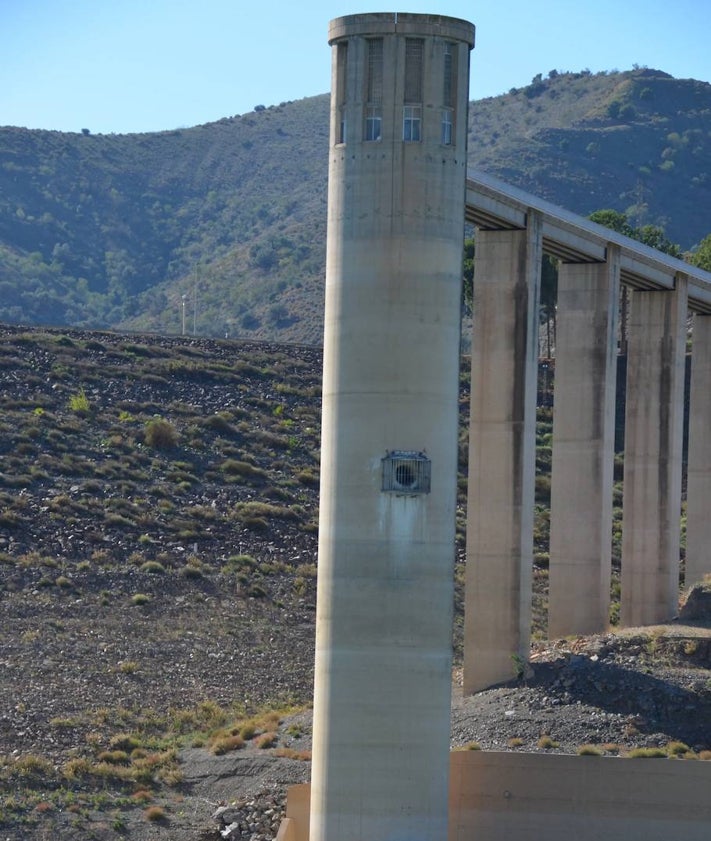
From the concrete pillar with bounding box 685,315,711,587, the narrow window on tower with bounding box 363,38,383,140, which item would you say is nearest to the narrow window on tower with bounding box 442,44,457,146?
the narrow window on tower with bounding box 363,38,383,140

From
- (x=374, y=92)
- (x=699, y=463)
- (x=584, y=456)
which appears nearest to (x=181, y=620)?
(x=584, y=456)

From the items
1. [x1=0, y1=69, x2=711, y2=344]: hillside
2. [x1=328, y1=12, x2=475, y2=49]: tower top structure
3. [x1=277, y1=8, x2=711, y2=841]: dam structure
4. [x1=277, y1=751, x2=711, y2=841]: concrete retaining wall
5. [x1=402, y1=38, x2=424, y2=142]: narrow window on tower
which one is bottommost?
[x1=277, y1=751, x2=711, y2=841]: concrete retaining wall

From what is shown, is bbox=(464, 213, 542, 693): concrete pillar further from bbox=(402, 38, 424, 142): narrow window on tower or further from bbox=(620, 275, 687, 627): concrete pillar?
bbox=(402, 38, 424, 142): narrow window on tower

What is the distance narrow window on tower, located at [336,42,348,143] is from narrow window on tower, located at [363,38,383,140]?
0.49 m

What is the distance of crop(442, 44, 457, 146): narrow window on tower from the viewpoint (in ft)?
114

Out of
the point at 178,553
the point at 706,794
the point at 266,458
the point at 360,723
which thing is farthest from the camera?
the point at 266,458

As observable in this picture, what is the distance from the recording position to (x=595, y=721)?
133ft

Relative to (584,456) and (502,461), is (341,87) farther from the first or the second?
(584,456)

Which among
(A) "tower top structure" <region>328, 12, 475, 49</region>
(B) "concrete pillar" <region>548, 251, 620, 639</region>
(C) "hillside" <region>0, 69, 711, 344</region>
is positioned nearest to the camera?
(A) "tower top structure" <region>328, 12, 475, 49</region>

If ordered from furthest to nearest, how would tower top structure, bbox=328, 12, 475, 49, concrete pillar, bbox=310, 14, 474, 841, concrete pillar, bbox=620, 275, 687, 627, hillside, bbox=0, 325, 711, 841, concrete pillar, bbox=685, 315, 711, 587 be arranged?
concrete pillar, bbox=685, 315, 711, 587 < concrete pillar, bbox=620, 275, 687, 627 < hillside, bbox=0, 325, 711, 841 < tower top structure, bbox=328, 12, 475, 49 < concrete pillar, bbox=310, 14, 474, 841

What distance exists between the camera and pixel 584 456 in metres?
49.8

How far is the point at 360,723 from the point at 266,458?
37100mm

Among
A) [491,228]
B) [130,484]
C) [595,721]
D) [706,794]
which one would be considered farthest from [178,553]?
[706,794]

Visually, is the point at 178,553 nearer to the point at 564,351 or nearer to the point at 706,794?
the point at 564,351
